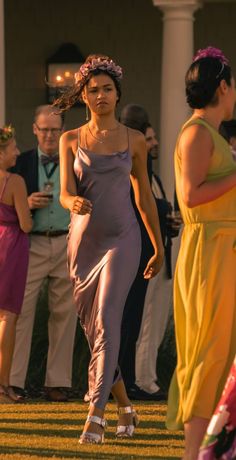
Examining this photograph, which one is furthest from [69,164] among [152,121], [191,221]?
[152,121]

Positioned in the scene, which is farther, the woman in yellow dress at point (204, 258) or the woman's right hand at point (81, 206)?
the woman's right hand at point (81, 206)

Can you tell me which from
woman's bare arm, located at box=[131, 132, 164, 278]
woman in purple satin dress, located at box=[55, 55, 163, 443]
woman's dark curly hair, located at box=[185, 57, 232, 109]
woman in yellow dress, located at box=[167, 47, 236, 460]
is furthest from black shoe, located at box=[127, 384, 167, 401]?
woman's dark curly hair, located at box=[185, 57, 232, 109]

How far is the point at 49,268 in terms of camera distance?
10984 mm

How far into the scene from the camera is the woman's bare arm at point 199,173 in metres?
6.28

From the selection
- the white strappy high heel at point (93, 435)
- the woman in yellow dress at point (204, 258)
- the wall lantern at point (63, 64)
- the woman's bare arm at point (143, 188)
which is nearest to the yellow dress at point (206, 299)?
the woman in yellow dress at point (204, 258)

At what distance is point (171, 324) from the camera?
1200 cm

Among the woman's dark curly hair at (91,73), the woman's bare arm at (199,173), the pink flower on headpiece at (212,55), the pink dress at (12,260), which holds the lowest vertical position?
the pink dress at (12,260)

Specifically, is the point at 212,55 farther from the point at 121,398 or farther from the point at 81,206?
the point at 121,398

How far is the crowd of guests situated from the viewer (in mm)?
6312

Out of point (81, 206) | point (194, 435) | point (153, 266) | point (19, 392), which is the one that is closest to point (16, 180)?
point (19, 392)

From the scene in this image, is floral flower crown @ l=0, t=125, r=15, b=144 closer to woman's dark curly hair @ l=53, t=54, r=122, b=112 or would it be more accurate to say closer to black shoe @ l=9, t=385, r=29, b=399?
black shoe @ l=9, t=385, r=29, b=399

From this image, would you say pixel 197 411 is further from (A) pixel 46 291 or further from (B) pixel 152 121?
(B) pixel 152 121

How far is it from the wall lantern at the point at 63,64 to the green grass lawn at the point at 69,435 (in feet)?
31.4

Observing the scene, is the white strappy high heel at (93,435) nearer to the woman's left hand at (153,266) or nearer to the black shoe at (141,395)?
the woman's left hand at (153,266)
